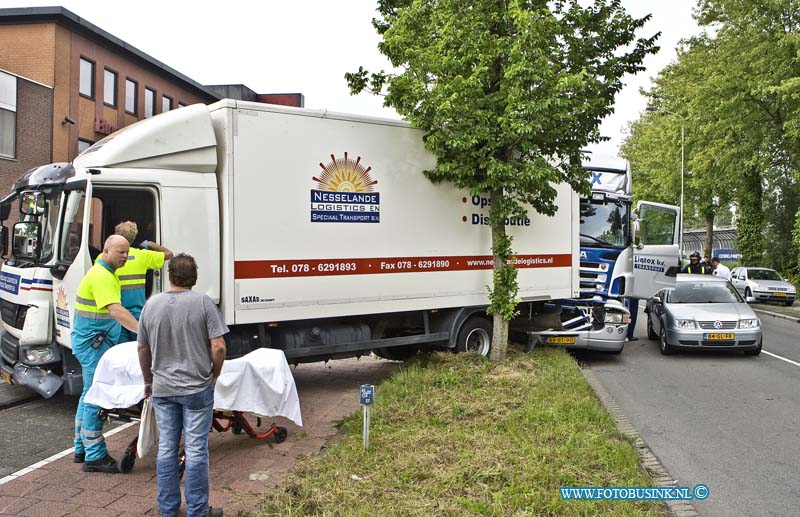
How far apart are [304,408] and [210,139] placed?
10.2ft

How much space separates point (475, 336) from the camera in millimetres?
9703

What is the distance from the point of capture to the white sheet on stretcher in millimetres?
4992

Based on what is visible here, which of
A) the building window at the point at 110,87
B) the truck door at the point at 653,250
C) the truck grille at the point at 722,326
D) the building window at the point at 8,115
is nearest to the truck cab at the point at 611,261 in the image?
the truck door at the point at 653,250

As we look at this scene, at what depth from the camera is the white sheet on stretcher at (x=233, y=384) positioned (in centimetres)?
499

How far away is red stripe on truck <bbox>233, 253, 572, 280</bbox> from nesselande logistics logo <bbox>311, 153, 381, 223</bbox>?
1.66 ft

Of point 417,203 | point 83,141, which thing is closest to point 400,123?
point 417,203

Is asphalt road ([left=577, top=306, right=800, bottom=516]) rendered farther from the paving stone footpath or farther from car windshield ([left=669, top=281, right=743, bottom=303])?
the paving stone footpath

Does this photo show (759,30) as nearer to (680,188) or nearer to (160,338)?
(680,188)

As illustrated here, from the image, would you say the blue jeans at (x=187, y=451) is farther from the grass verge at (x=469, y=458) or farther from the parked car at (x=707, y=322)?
the parked car at (x=707, y=322)

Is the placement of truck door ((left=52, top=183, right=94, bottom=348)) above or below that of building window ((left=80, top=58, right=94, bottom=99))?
below

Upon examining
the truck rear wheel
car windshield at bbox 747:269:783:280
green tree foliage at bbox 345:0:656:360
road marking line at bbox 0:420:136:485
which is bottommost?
road marking line at bbox 0:420:136:485

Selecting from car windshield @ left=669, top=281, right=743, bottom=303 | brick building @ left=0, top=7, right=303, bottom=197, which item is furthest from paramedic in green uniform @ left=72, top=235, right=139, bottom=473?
brick building @ left=0, top=7, right=303, bottom=197

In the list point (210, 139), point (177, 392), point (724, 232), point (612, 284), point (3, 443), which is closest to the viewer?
point (177, 392)

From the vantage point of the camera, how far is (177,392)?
4.04m
